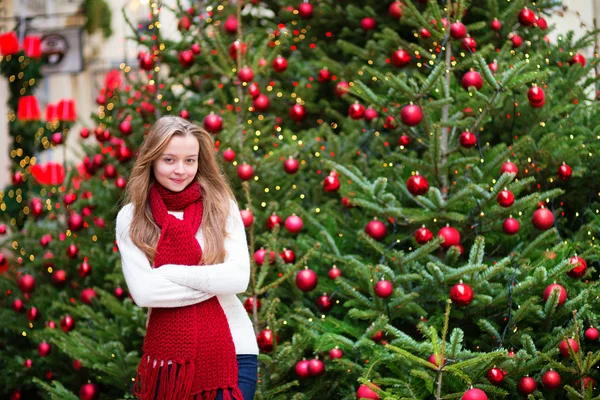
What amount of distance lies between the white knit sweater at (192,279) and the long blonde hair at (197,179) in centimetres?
3

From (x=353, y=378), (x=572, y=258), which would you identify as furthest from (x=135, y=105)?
(x=572, y=258)

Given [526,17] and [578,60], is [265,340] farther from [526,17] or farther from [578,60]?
[578,60]

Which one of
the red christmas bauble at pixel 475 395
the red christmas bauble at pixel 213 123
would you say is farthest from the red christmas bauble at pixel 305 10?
the red christmas bauble at pixel 475 395

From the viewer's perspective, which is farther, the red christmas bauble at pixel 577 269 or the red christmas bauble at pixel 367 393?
the red christmas bauble at pixel 577 269

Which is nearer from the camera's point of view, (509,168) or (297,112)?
(509,168)

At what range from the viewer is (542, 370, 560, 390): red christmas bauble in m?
2.76

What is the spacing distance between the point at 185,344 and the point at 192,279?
20 centimetres

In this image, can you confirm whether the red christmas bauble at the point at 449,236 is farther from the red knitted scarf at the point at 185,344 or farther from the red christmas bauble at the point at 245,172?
the red knitted scarf at the point at 185,344

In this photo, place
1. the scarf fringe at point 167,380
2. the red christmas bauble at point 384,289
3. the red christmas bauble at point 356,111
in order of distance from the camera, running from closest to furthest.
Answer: the scarf fringe at point 167,380, the red christmas bauble at point 384,289, the red christmas bauble at point 356,111

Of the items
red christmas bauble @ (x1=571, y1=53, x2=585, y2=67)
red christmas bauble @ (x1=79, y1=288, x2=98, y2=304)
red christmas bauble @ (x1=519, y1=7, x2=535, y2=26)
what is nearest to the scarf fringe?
red christmas bauble @ (x1=79, y1=288, x2=98, y2=304)

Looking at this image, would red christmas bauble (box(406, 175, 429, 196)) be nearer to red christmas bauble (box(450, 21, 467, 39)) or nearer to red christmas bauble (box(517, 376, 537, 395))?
red christmas bauble (box(450, 21, 467, 39))

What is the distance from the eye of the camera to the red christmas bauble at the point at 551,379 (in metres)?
2.76

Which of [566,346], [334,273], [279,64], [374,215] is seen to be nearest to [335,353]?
[334,273]

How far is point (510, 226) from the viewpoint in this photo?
3209 millimetres
